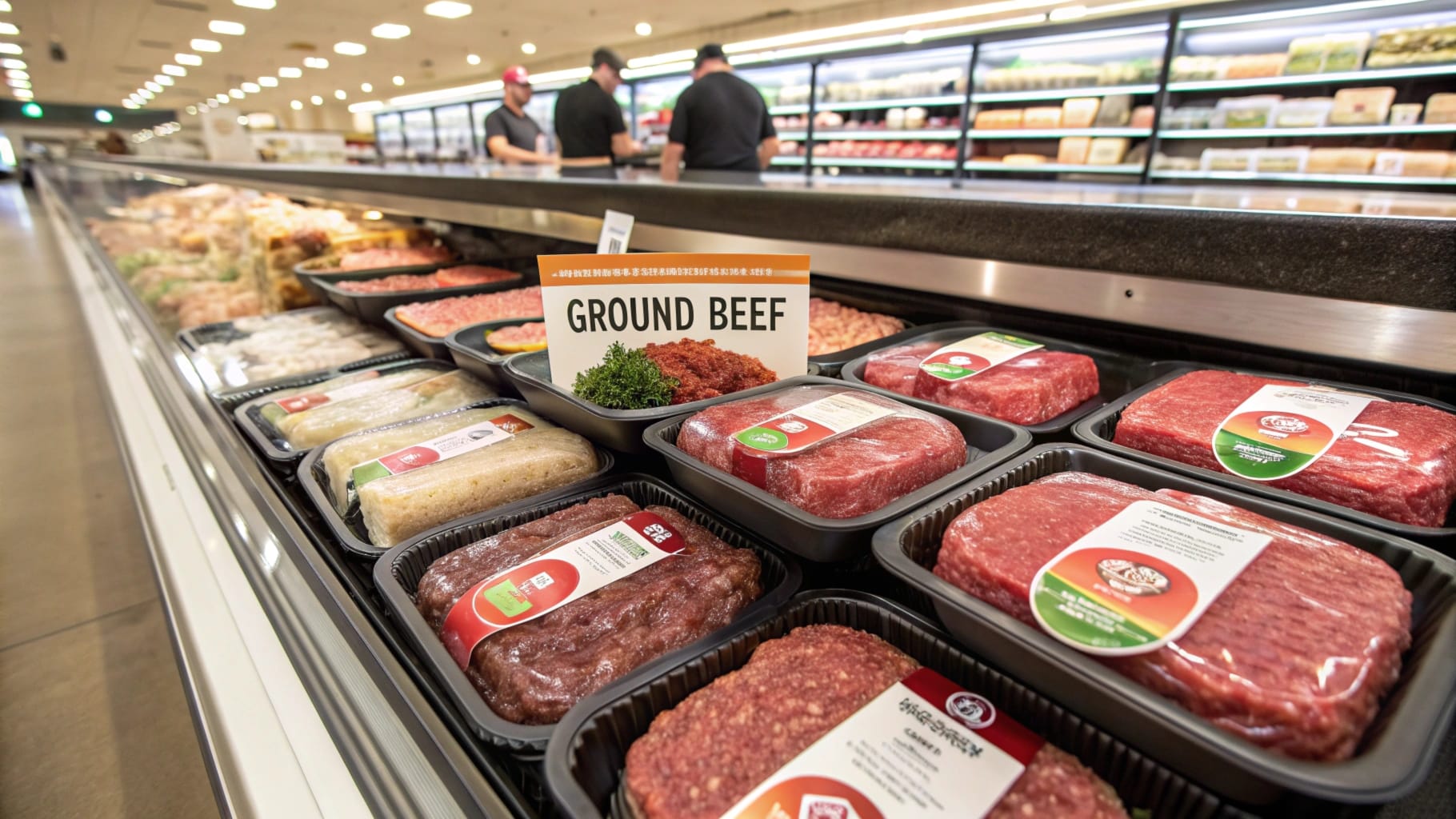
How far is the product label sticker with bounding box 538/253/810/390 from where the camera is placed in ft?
4.08

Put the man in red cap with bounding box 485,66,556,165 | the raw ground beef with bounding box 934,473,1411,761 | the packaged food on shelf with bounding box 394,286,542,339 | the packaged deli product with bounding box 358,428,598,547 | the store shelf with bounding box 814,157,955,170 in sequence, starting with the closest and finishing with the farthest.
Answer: the raw ground beef with bounding box 934,473,1411,761 < the packaged deli product with bounding box 358,428,598,547 < the packaged food on shelf with bounding box 394,286,542,339 < the man in red cap with bounding box 485,66,556,165 < the store shelf with bounding box 814,157,955,170

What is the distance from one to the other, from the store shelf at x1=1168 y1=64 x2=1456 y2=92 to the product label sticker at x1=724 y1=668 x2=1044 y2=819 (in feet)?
20.1

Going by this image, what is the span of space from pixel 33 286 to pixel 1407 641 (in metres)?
9.49

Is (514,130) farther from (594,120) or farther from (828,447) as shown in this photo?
(828,447)

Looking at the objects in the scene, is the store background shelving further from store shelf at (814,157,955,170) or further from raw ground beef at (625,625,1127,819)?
raw ground beef at (625,625,1127,819)

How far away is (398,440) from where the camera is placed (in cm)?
132

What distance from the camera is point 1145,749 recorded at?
570 mm

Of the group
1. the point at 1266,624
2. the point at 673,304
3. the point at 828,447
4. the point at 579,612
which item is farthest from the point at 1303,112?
the point at 579,612

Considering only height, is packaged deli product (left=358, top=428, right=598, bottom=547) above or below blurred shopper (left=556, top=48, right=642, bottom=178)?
below

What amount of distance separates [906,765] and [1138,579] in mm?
262

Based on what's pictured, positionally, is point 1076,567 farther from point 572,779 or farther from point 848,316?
point 848,316

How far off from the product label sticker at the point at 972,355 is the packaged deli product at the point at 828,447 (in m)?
0.16

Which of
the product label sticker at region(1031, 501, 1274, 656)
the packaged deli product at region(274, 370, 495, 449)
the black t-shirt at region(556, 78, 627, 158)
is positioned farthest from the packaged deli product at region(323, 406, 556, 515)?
the black t-shirt at region(556, 78, 627, 158)

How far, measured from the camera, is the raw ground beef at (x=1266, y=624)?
52 centimetres
